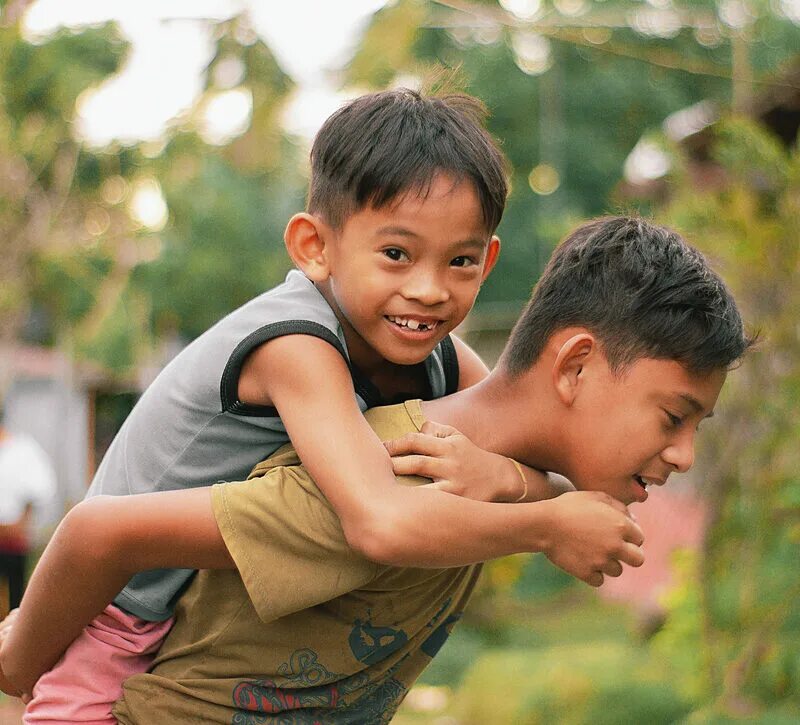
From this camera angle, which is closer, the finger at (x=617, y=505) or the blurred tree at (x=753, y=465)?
the finger at (x=617, y=505)

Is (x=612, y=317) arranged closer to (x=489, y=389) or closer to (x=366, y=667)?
(x=489, y=389)

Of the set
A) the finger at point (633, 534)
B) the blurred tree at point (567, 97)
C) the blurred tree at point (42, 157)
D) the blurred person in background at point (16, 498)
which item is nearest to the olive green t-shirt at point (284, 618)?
the finger at point (633, 534)

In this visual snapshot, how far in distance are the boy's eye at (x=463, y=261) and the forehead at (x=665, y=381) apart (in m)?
0.36

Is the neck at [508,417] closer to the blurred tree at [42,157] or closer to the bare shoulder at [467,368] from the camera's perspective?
the bare shoulder at [467,368]

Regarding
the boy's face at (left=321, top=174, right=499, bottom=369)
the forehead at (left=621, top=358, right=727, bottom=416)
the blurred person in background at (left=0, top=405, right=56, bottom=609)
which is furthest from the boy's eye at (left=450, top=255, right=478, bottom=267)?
the blurred person in background at (left=0, top=405, right=56, bottom=609)

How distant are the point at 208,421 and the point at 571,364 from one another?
64 centimetres

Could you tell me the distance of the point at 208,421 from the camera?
2143mm

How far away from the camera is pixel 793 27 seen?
22328mm

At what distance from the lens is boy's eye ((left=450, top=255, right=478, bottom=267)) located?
219 cm

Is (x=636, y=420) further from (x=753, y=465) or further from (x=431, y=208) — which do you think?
(x=753, y=465)

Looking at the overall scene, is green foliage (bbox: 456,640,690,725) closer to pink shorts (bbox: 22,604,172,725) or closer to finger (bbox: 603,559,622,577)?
finger (bbox: 603,559,622,577)

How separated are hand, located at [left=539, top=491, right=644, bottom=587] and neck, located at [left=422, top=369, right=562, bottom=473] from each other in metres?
0.16

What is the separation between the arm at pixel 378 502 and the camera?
6.23 feet

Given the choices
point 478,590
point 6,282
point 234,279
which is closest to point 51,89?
point 6,282
